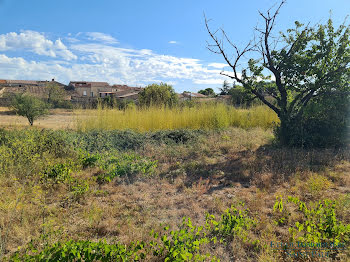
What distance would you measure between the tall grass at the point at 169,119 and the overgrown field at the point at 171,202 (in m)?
1.95

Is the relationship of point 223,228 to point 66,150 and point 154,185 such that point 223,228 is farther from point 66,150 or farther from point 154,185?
point 66,150

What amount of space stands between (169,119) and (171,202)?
5686 mm

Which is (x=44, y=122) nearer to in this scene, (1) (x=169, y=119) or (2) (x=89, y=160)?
(1) (x=169, y=119)

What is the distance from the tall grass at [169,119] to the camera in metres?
8.12

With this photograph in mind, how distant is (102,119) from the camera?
8172 millimetres

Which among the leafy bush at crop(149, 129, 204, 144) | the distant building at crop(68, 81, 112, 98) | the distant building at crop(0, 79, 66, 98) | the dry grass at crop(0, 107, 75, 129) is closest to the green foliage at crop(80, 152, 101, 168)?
the leafy bush at crop(149, 129, 204, 144)

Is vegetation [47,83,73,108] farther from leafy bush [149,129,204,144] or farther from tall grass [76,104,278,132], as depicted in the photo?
leafy bush [149,129,204,144]

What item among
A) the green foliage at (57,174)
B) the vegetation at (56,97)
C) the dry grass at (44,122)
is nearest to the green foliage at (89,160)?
the green foliage at (57,174)

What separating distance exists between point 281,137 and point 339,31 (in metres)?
2.99

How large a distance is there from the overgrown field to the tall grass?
195cm

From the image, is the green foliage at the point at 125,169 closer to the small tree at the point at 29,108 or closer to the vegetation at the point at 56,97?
the small tree at the point at 29,108

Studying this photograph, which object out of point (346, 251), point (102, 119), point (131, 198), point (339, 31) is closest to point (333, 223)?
point (346, 251)

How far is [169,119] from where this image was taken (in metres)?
8.68

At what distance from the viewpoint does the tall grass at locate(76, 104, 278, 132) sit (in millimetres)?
8125
